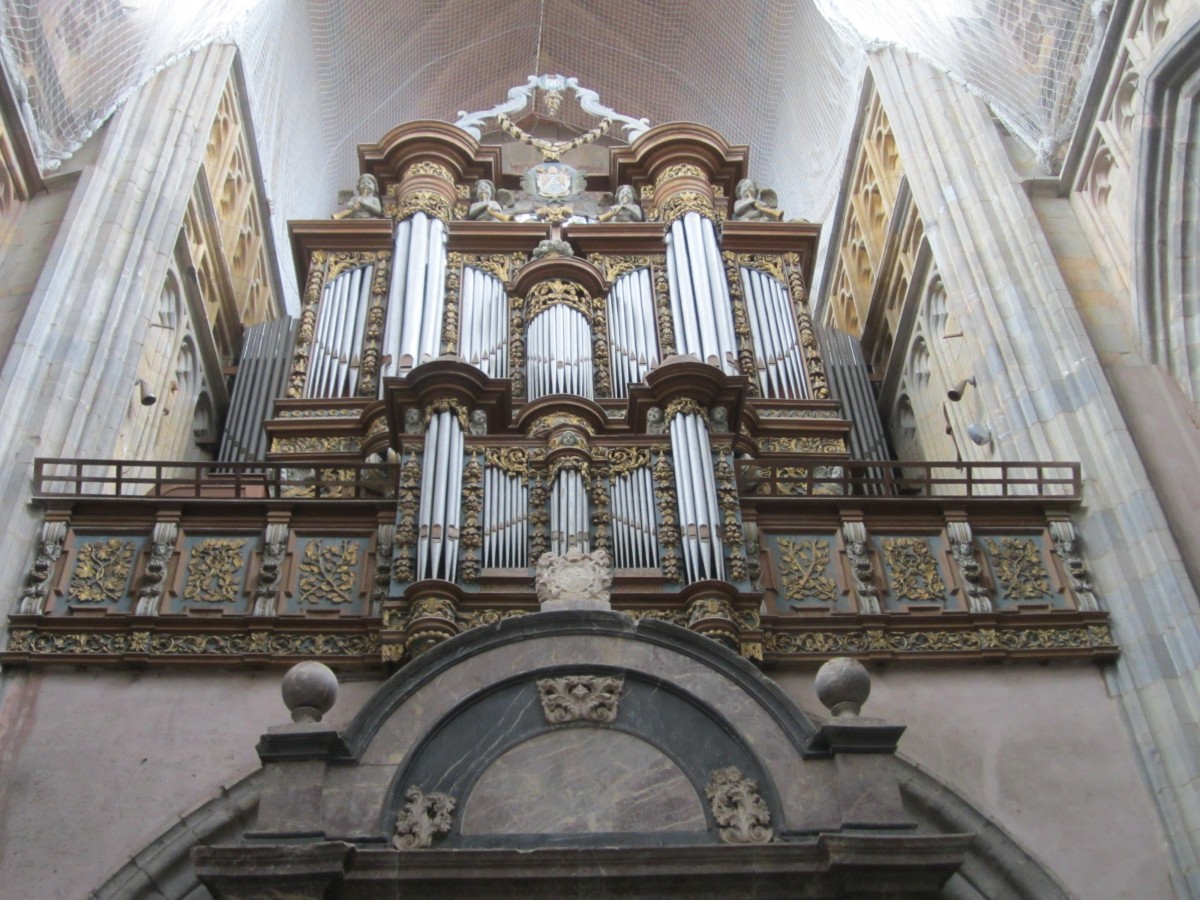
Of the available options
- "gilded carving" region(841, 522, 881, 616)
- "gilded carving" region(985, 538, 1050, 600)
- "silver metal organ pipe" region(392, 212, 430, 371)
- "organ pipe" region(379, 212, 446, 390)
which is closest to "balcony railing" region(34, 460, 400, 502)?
"organ pipe" region(379, 212, 446, 390)

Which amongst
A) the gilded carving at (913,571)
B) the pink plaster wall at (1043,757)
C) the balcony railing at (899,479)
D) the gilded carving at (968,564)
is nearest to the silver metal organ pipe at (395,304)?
the balcony railing at (899,479)

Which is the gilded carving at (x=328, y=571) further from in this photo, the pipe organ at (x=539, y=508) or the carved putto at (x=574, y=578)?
the carved putto at (x=574, y=578)

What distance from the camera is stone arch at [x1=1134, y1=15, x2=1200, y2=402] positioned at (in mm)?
12836

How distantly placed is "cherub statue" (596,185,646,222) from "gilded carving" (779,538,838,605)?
6.82 m

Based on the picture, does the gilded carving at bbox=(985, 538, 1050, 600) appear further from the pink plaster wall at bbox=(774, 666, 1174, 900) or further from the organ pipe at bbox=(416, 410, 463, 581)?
the organ pipe at bbox=(416, 410, 463, 581)

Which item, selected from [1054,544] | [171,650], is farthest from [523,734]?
[1054,544]

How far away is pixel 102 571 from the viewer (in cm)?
1183

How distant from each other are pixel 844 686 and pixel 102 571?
6.14 metres

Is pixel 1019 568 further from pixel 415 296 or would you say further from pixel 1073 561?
pixel 415 296

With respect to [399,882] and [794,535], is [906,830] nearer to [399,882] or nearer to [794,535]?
[399,882]

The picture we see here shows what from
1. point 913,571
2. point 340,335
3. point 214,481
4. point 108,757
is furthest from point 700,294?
point 108,757

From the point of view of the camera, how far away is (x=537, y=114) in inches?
849

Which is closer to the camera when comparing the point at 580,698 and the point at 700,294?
the point at 580,698

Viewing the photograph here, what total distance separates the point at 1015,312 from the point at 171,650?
8228 mm
